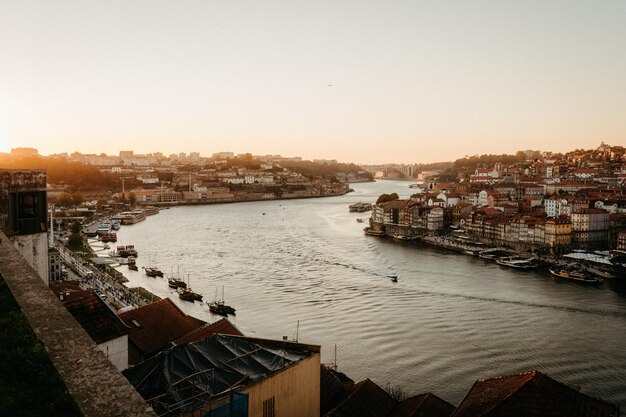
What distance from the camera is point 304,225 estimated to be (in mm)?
18766

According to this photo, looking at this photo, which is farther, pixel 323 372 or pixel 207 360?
pixel 323 372

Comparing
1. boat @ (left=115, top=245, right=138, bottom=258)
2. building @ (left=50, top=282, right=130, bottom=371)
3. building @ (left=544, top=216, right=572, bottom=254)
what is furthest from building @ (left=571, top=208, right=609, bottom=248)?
building @ (left=50, top=282, right=130, bottom=371)

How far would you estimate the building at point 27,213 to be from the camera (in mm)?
2289

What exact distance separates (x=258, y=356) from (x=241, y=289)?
641 centimetres

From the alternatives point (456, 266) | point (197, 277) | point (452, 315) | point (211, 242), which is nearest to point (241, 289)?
point (197, 277)

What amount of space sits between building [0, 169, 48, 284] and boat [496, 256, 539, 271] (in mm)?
10088

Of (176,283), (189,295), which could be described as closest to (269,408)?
(189,295)

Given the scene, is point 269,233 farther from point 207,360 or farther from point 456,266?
point 207,360

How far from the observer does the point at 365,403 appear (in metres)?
3.14

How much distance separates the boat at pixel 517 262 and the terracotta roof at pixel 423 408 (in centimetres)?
831

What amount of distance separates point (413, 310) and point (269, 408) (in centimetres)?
556

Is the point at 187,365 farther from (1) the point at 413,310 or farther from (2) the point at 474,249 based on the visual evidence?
(2) the point at 474,249

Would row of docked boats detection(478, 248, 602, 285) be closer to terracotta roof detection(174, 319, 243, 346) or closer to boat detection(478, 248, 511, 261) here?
boat detection(478, 248, 511, 261)

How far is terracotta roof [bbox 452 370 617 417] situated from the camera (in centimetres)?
264
